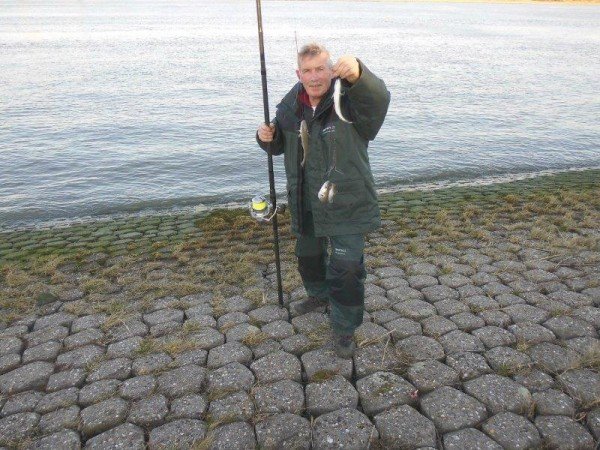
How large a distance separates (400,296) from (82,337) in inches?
132

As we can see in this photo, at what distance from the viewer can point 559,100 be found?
74.8ft

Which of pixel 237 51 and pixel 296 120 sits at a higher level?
pixel 296 120

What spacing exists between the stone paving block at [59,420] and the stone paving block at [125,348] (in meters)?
0.73

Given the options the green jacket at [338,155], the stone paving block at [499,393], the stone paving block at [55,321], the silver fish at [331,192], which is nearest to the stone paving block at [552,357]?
the stone paving block at [499,393]

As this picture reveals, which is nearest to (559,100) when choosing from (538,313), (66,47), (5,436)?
(538,313)

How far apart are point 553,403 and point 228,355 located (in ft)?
8.81

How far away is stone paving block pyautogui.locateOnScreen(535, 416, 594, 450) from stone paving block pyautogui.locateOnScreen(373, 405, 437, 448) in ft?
2.53

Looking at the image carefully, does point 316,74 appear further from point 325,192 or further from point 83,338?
point 83,338

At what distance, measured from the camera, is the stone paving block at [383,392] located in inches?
148

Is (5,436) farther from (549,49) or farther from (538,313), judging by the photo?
(549,49)

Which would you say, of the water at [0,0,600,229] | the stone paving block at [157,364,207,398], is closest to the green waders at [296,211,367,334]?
the stone paving block at [157,364,207,398]

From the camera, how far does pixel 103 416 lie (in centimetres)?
372

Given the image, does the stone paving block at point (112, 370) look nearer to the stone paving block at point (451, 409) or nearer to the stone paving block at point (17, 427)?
the stone paving block at point (17, 427)

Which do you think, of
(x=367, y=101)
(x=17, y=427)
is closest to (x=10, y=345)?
(x=17, y=427)
